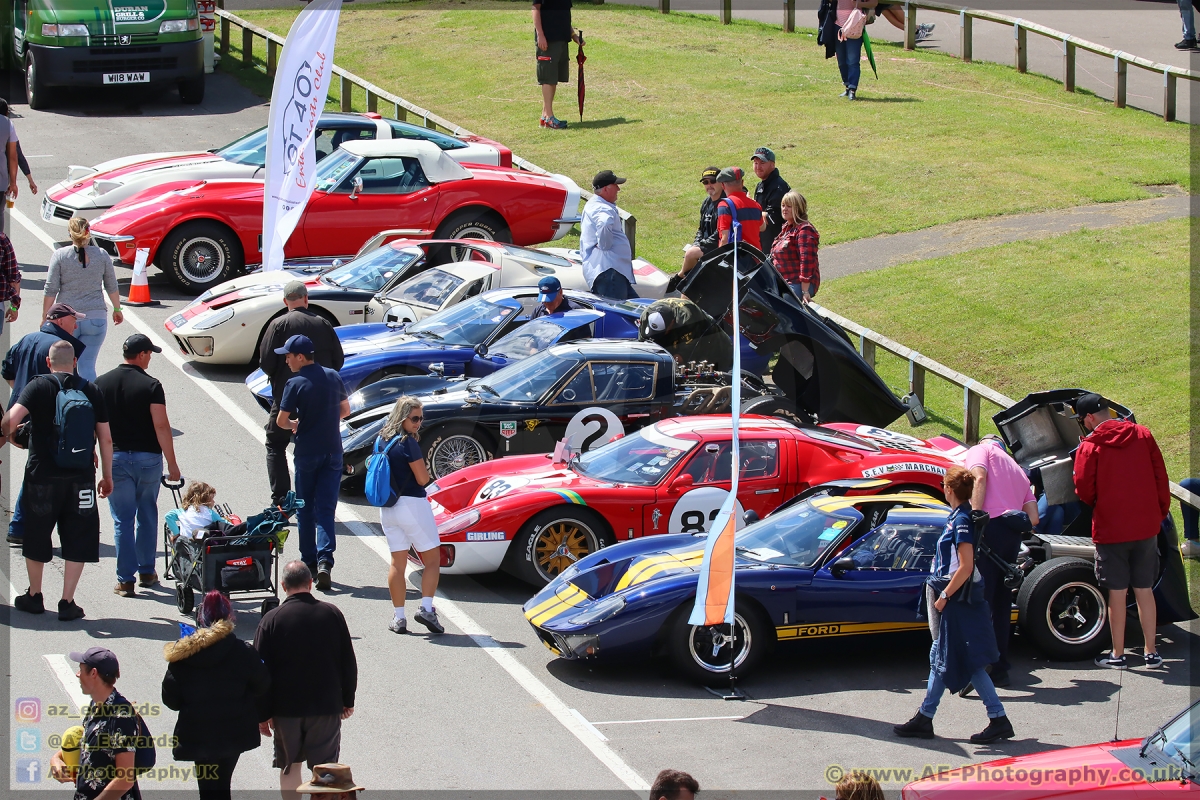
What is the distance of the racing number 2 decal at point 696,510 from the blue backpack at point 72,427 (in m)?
4.11

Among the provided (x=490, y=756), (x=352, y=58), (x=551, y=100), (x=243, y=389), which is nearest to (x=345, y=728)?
(x=490, y=756)

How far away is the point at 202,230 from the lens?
53.0 feet

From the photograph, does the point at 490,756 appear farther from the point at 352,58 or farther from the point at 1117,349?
the point at 352,58

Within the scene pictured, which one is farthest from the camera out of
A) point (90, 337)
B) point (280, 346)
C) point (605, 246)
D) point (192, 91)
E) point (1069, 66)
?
point (192, 91)

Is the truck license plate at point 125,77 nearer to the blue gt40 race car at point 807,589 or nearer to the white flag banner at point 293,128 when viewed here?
the white flag banner at point 293,128

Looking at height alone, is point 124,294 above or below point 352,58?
below

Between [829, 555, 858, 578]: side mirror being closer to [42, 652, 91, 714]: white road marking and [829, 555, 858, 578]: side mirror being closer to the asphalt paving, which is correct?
the asphalt paving

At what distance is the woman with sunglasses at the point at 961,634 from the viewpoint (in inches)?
311

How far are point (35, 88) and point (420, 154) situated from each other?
959 centimetres

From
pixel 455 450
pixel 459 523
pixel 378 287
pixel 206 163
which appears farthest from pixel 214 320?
pixel 459 523

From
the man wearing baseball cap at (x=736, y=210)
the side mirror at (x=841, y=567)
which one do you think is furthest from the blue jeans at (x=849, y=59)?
the side mirror at (x=841, y=567)

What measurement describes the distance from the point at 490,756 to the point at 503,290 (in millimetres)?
7145

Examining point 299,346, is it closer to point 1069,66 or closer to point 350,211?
point 350,211

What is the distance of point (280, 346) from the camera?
11.0 m
